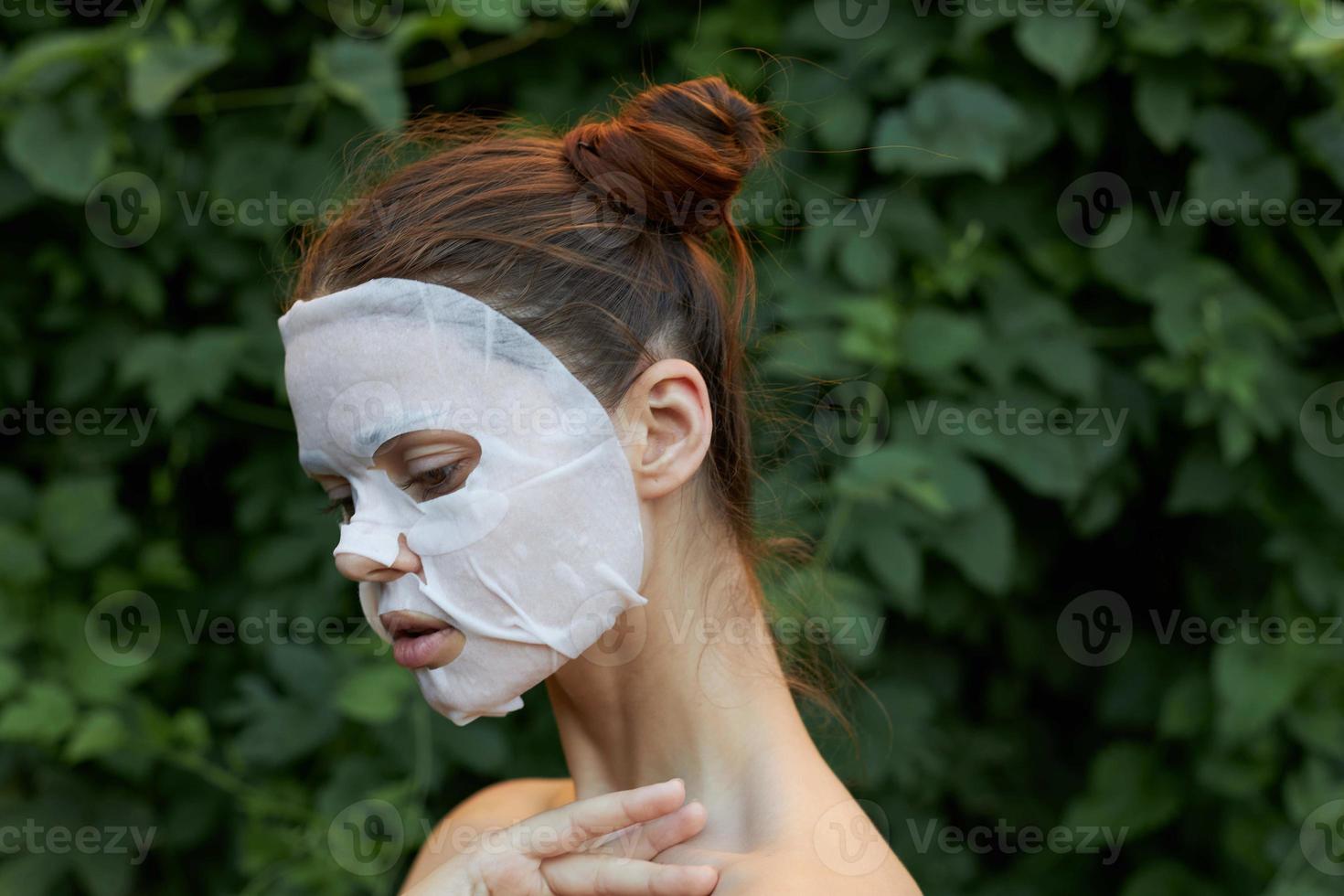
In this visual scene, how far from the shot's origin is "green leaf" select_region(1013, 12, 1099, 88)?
1.90 m

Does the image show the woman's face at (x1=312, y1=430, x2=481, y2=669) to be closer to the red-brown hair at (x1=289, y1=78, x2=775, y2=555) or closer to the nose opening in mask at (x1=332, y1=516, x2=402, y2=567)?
the nose opening in mask at (x1=332, y1=516, x2=402, y2=567)

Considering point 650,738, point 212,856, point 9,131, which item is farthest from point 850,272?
point 212,856

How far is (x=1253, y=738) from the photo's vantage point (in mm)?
1928

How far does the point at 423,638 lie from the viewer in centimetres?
115

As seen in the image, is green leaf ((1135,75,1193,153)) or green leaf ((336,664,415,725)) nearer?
green leaf ((336,664,415,725))

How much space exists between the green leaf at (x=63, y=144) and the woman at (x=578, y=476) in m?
0.88

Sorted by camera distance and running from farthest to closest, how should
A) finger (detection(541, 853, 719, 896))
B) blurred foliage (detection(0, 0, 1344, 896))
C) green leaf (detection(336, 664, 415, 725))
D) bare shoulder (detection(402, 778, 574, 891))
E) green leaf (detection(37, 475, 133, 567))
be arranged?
green leaf (detection(37, 475, 133, 567))
blurred foliage (detection(0, 0, 1344, 896))
green leaf (detection(336, 664, 415, 725))
bare shoulder (detection(402, 778, 574, 891))
finger (detection(541, 853, 719, 896))

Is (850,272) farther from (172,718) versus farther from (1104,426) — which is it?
(172,718)

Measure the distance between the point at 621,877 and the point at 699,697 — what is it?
20 cm

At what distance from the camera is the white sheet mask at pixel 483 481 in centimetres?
111

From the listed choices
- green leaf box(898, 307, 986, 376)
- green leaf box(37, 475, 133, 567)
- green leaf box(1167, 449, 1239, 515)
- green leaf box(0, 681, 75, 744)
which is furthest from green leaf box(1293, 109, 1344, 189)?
green leaf box(0, 681, 75, 744)

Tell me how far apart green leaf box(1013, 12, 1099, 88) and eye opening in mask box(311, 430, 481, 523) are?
3.92ft

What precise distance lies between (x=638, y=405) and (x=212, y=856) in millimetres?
Answer: 1520

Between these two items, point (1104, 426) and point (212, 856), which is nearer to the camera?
point (1104, 426)
